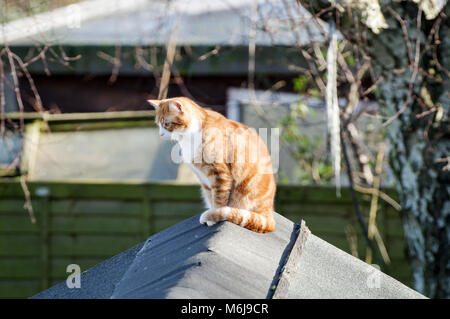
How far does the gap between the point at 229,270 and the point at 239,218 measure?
410 mm

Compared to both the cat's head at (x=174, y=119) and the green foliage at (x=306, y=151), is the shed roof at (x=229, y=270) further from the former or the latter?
the green foliage at (x=306, y=151)

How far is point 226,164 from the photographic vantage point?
262 centimetres

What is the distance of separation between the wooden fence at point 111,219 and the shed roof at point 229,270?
119 inches

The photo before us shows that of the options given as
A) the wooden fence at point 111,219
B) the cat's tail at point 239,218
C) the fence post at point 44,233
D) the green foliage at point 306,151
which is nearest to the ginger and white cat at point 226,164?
the cat's tail at point 239,218

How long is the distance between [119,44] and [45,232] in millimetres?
2550

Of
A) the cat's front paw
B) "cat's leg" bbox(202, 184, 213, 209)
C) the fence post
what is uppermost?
"cat's leg" bbox(202, 184, 213, 209)

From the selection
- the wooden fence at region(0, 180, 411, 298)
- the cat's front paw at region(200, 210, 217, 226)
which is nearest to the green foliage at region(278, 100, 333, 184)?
the wooden fence at region(0, 180, 411, 298)

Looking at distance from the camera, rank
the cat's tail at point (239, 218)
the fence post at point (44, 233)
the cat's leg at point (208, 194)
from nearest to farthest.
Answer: the cat's tail at point (239, 218)
the cat's leg at point (208, 194)
the fence post at point (44, 233)

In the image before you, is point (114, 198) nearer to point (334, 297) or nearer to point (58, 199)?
point (58, 199)

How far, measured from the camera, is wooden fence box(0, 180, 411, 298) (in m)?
5.93

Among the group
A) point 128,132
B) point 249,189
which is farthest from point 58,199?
point 249,189

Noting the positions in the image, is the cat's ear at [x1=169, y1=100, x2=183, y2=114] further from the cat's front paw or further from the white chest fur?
the cat's front paw

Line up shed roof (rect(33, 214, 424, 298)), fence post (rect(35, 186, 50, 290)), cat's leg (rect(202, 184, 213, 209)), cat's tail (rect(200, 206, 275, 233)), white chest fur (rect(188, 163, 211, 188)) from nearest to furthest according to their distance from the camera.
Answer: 1. shed roof (rect(33, 214, 424, 298))
2. cat's tail (rect(200, 206, 275, 233))
3. white chest fur (rect(188, 163, 211, 188))
4. cat's leg (rect(202, 184, 213, 209))
5. fence post (rect(35, 186, 50, 290))

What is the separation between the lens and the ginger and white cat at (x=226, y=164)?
261cm
